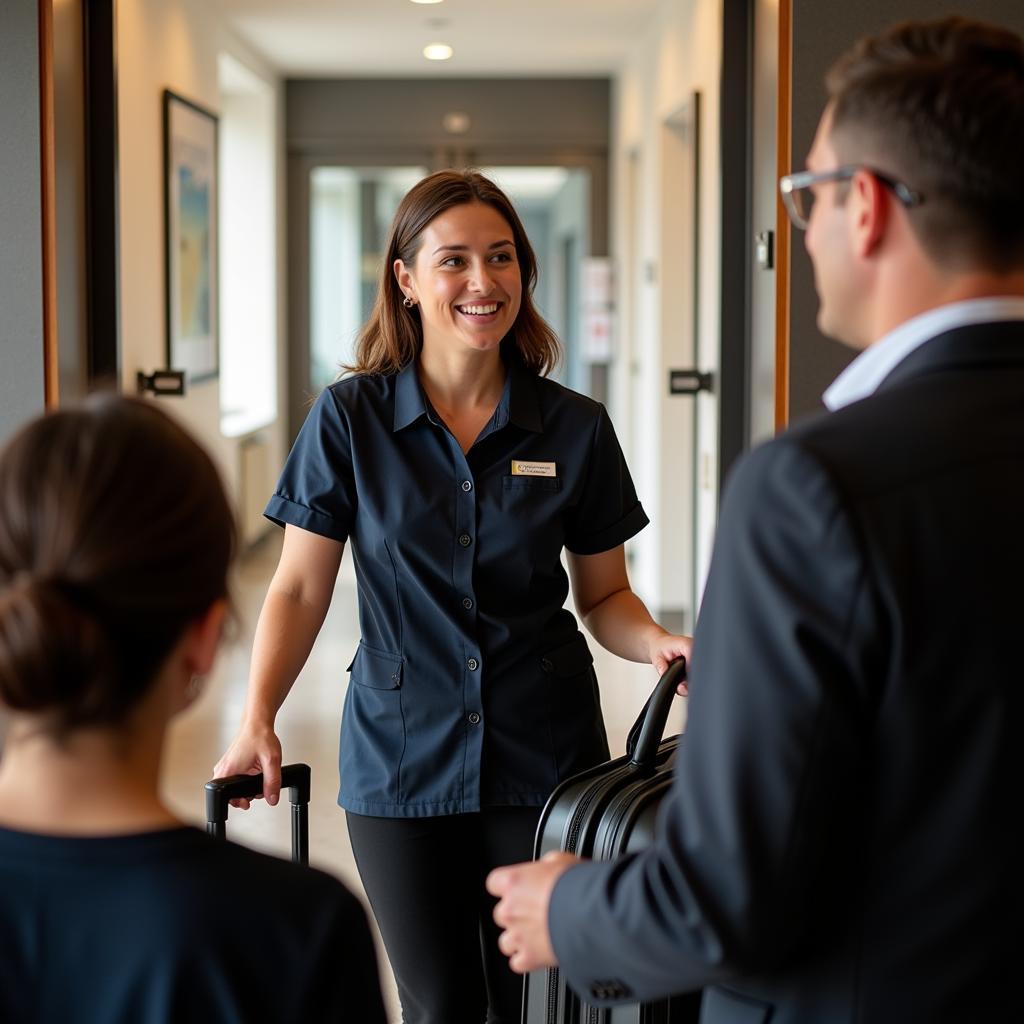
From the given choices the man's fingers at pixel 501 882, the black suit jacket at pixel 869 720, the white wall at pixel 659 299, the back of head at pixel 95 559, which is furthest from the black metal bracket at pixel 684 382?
the back of head at pixel 95 559

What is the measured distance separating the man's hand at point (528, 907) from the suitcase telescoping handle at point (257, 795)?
495 mm

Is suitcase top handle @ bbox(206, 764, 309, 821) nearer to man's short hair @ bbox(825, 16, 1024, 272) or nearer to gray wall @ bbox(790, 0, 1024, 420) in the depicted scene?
man's short hair @ bbox(825, 16, 1024, 272)

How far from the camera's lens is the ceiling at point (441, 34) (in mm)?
7418

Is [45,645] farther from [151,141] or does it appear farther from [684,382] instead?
[151,141]

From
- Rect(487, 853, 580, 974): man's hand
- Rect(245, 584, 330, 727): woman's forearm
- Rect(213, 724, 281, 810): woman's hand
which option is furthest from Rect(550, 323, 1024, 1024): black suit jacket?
Rect(245, 584, 330, 727): woman's forearm

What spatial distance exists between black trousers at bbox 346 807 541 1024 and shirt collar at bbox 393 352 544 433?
1.84ft

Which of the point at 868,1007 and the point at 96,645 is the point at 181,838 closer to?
the point at 96,645

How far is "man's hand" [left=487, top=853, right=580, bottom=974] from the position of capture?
1157 mm

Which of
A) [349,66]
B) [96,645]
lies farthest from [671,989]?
[349,66]

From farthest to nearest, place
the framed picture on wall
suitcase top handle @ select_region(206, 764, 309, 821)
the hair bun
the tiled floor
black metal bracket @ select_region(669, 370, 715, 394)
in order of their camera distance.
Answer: the framed picture on wall
black metal bracket @ select_region(669, 370, 715, 394)
the tiled floor
suitcase top handle @ select_region(206, 764, 309, 821)
the hair bun

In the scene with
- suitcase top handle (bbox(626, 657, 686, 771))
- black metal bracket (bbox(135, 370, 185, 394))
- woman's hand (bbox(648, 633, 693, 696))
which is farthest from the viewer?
black metal bracket (bbox(135, 370, 185, 394))

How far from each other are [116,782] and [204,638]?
11 cm

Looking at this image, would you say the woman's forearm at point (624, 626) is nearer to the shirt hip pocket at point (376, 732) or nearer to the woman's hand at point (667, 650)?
the woman's hand at point (667, 650)

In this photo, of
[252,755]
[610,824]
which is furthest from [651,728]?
[252,755]
